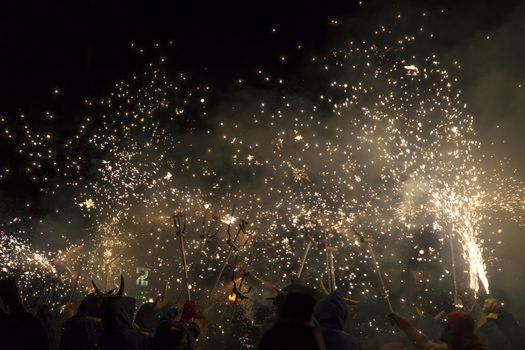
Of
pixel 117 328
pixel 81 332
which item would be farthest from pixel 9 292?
pixel 81 332

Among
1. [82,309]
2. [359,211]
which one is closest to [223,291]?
[359,211]

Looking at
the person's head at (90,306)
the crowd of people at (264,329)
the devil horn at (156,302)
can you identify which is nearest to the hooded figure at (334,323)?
the crowd of people at (264,329)

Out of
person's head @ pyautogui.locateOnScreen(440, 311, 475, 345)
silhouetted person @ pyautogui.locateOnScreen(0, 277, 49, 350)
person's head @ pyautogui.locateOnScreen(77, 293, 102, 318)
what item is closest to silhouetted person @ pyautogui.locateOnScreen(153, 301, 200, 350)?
silhouetted person @ pyautogui.locateOnScreen(0, 277, 49, 350)

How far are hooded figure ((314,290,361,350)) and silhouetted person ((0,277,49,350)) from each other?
1.86 meters

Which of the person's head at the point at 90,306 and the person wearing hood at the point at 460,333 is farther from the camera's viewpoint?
the person's head at the point at 90,306

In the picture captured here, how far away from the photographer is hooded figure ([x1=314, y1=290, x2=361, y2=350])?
9.02ft

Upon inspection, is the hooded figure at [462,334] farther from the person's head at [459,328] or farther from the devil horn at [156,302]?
the devil horn at [156,302]

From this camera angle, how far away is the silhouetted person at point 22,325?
2.91 m

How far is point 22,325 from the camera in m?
2.95

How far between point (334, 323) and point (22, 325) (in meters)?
2.08

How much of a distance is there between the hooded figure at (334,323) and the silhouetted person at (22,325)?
6.09 ft

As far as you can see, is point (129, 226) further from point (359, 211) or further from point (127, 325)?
point (127, 325)

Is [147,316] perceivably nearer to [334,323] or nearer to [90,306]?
[90,306]

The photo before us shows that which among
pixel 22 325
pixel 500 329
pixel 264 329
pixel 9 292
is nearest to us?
pixel 264 329
